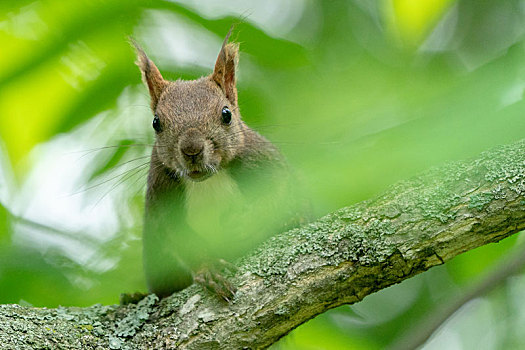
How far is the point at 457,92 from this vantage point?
766mm

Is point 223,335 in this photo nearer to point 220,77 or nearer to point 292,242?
point 292,242

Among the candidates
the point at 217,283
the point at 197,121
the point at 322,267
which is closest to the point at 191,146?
the point at 197,121

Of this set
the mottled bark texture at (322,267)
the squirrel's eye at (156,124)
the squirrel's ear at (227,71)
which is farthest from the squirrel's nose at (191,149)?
the mottled bark texture at (322,267)

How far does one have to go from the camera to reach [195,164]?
3088mm

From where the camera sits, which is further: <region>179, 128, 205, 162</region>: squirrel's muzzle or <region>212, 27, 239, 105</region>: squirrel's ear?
<region>212, 27, 239, 105</region>: squirrel's ear

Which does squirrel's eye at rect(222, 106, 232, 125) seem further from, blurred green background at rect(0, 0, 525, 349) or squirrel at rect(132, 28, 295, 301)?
blurred green background at rect(0, 0, 525, 349)

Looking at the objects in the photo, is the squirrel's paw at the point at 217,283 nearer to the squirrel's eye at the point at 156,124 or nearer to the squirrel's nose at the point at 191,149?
the squirrel's nose at the point at 191,149

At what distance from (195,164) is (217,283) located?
83 centimetres

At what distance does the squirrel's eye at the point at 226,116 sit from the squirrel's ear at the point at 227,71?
0.29 feet

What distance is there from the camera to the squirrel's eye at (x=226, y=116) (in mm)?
3510

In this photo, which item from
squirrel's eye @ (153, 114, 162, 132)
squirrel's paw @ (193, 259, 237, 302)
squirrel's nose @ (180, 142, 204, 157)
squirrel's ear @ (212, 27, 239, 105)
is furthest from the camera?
squirrel's ear @ (212, 27, 239, 105)

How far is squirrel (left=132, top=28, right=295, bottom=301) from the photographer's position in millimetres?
3145

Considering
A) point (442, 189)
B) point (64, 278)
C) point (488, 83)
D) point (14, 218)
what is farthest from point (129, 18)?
point (488, 83)

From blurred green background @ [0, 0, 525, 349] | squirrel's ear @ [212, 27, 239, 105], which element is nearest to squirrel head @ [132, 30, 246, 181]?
squirrel's ear @ [212, 27, 239, 105]
